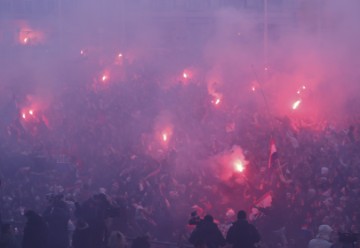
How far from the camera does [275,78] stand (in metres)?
17.0

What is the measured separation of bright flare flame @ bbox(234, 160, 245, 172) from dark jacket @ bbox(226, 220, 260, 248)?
12.4 ft

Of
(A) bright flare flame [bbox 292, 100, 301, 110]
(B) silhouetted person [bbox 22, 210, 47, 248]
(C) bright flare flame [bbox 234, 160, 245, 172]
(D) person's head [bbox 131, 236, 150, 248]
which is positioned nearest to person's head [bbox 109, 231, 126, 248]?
(D) person's head [bbox 131, 236, 150, 248]

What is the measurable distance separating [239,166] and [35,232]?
4.31 meters

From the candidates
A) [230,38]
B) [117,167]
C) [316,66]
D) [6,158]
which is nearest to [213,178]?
[117,167]

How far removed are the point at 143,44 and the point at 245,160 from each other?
12.3 metres

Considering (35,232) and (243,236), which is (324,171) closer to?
(243,236)

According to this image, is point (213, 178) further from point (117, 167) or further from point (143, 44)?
point (143, 44)

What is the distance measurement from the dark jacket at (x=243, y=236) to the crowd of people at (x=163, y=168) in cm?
117

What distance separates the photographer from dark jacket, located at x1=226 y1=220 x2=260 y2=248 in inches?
251

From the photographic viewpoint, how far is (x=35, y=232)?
6.74 metres

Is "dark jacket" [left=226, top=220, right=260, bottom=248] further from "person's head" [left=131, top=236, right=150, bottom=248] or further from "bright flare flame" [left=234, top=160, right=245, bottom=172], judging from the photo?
"bright flare flame" [left=234, top=160, right=245, bottom=172]

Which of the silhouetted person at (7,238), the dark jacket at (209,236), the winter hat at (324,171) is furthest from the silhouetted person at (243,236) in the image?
the winter hat at (324,171)

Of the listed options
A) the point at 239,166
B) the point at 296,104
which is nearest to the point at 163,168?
the point at 239,166

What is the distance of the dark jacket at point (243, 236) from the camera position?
6.39m
